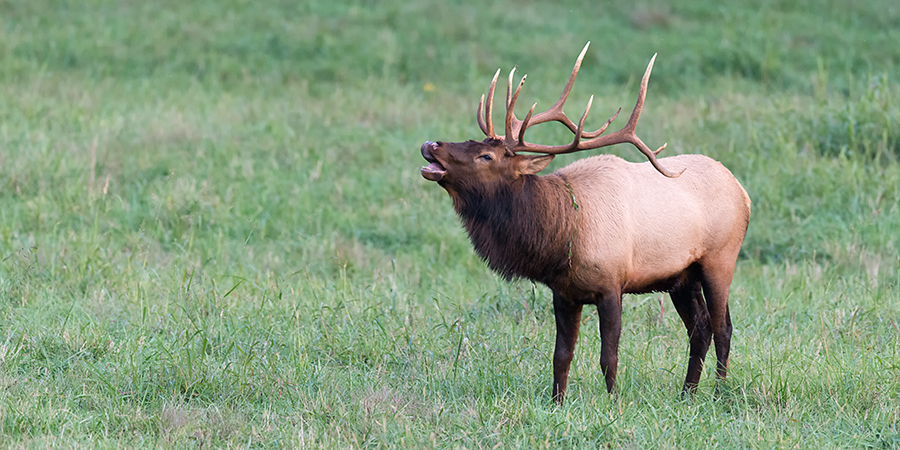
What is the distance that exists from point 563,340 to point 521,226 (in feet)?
1.96

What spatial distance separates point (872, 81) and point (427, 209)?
5.09m

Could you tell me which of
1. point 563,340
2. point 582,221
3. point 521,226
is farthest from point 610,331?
point 521,226

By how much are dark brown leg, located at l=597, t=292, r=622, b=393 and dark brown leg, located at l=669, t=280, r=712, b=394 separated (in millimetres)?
458

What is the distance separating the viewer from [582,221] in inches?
175

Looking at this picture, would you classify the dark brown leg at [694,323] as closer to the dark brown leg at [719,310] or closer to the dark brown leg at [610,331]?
the dark brown leg at [719,310]

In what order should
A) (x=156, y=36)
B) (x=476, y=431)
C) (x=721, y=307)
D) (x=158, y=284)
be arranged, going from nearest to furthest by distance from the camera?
1. (x=476, y=431)
2. (x=721, y=307)
3. (x=158, y=284)
4. (x=156, y=36)

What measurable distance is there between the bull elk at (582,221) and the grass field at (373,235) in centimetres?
43

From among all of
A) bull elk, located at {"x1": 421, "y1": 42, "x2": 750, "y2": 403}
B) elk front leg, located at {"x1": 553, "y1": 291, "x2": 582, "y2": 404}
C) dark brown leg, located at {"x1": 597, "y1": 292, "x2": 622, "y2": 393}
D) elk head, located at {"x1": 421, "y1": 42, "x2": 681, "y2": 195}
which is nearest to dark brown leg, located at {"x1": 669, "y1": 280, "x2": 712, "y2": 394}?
bull elk, located at {"x1": 421, "y1": 42, "x2": 750, "y2": 403}

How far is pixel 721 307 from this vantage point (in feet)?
15.7

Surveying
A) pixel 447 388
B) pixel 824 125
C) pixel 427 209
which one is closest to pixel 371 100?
pixel 427 209

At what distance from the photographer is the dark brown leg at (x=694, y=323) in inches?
186

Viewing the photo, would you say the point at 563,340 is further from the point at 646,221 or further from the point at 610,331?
the point at 646,221

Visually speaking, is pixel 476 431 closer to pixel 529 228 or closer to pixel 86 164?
pixel 529 228

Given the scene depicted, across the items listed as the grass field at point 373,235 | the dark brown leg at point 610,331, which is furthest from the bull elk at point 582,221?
the grass field at point 373,235
